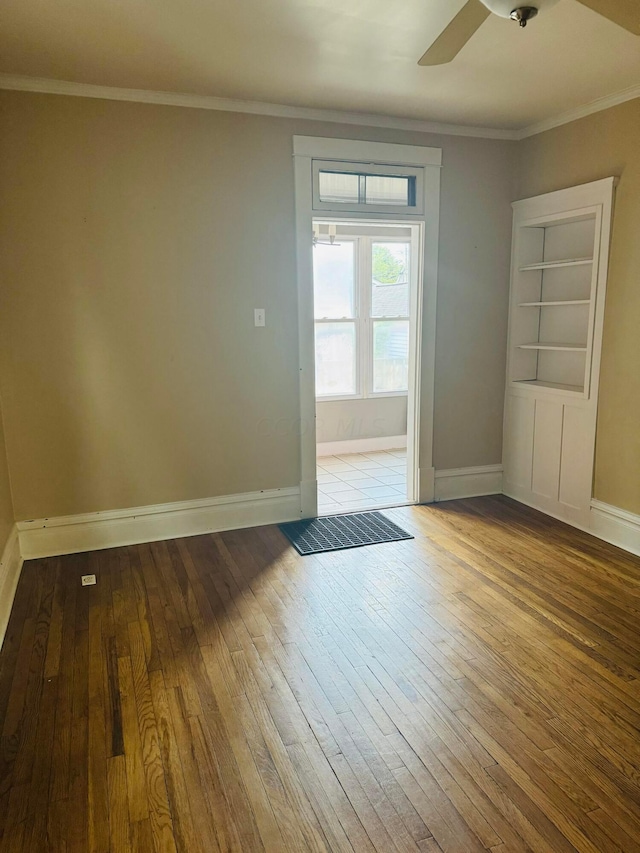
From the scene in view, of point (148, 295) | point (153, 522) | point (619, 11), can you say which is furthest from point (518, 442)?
point (619, 11)

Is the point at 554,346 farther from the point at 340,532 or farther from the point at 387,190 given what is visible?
the point at 340,532

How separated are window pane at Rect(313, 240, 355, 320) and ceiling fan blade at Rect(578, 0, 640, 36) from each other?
3.94m

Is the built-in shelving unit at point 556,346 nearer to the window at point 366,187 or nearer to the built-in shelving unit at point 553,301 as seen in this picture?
the built-in shelving unit at point 553,301

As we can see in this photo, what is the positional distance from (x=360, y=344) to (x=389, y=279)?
745mm

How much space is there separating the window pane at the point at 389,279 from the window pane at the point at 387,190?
78.8 inches

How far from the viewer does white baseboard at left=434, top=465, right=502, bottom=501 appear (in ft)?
14.6

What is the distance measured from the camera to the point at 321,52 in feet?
9.16

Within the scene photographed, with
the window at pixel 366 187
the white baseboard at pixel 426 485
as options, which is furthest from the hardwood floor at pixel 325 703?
the window at pixel 366 187

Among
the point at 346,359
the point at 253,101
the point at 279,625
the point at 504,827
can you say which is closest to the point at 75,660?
the point at 279,625

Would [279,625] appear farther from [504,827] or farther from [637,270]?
[637,270]

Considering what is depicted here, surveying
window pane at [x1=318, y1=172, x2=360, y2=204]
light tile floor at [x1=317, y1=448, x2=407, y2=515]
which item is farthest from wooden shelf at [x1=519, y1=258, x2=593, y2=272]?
light tile floor at [x1=317, y1=448, x2=407, y2=515]

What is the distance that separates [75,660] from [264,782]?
108 cm

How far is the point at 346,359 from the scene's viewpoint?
6.18m

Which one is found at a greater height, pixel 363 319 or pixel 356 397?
pixel 363 319
